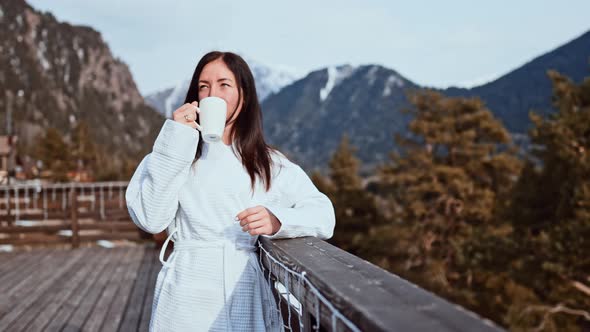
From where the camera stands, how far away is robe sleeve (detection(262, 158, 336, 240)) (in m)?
1.36

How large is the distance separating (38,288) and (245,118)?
385 centimetres

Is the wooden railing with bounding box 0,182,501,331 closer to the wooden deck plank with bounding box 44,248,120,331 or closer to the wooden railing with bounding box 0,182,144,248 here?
the wooden deck plank with bounding box 44,248,120,331

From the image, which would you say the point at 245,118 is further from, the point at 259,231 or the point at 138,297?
the point at 138,297

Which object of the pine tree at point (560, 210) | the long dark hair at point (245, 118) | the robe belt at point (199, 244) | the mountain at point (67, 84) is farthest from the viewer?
the mountain at point (67, 84)

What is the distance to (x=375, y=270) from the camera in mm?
879

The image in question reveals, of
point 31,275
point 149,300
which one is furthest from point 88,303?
point 31,275

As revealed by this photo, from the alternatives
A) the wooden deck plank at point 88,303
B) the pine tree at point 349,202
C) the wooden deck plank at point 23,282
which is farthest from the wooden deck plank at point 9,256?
the pine tree at point 349,202

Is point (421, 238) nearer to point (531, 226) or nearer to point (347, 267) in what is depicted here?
point (531, 226)

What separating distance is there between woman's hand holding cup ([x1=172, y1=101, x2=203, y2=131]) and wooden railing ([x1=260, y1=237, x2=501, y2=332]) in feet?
1.28

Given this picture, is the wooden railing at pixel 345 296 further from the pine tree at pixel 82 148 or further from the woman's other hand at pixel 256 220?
the pine tree at pixel 82 148

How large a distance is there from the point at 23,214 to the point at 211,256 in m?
7.08

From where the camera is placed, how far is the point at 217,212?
136 cm

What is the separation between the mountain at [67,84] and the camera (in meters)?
86.4

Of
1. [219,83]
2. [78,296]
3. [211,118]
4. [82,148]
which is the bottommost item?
[78,296]
